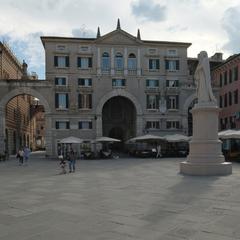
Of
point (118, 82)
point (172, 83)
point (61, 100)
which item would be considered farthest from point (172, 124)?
point (61, 100)

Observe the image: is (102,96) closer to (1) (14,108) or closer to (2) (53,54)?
(2) (53,54)

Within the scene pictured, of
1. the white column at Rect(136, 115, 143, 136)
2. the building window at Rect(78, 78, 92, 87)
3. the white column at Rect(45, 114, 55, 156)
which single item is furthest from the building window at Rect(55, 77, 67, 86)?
the white column at Rect(136, 115, 143, 136)

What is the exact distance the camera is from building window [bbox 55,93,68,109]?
183 feet

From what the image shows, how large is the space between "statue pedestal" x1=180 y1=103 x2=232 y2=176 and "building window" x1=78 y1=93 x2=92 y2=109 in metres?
36.4

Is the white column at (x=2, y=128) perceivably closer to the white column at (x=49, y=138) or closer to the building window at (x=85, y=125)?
the white column at (x=49, y=138)

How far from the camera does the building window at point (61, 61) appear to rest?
56.4 metres

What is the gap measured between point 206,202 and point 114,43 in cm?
4789

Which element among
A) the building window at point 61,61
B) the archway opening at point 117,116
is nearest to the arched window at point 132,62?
the archway opening at point 117,116

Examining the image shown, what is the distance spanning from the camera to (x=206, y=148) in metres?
20.7

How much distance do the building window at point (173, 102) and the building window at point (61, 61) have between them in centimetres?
1544

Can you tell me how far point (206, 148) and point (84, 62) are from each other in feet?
128

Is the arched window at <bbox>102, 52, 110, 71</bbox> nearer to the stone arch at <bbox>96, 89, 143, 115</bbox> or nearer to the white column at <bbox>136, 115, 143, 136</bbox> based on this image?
the stone arch at <bbox>96, 89, 143, 115</bbox>

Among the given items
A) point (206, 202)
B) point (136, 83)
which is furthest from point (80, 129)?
point (206, 202)

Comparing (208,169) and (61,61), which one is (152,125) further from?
(208,169)
